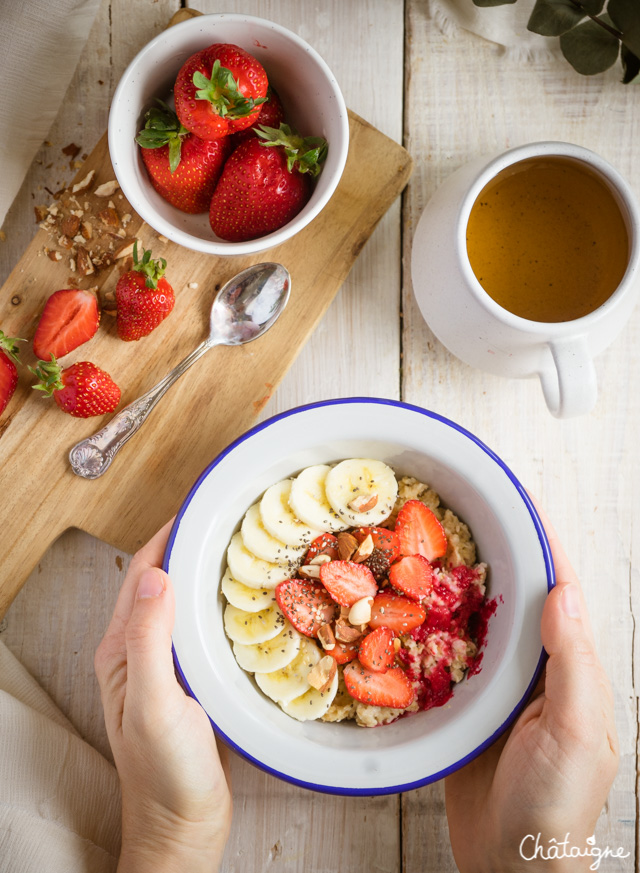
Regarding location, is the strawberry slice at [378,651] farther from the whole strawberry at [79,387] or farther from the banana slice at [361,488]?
the whole strawberry at [79,387]

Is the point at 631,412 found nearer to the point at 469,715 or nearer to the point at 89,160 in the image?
the point at 469,715

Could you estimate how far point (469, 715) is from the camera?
0.95 meters

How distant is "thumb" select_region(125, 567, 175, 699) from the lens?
0.92 m

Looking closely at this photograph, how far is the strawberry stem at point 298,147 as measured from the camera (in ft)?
3.24

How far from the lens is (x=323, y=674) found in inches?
40.2

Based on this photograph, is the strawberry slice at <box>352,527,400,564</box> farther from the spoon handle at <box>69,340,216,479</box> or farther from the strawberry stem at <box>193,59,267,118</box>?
the strawberry stem at <box>193,59,267,118</box>

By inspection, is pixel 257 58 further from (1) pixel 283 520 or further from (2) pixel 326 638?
(2) pixel 326 638

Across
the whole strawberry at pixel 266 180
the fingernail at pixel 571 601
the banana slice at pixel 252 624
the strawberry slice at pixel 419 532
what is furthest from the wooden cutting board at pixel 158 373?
the fingernail at pixel 571 601

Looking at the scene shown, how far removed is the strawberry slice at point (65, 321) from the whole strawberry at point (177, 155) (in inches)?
9.0

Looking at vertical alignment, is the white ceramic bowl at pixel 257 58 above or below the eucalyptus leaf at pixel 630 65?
above

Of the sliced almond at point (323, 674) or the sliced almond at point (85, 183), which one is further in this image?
the sliced almond at point (85, 183)

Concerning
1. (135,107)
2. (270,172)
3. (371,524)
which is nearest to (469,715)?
(371,524)

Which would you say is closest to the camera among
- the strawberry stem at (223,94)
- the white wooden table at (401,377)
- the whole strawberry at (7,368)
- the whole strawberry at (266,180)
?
the strawberry stem at (223,94)

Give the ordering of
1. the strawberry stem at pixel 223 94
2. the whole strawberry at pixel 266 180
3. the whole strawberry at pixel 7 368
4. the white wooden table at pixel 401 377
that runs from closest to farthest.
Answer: the strawberry stem at pixel 223 94
the whole strawberry at pixel 266 180
the whole strawberry at pixel 7 368
the white wooden table at pixel 401 377
